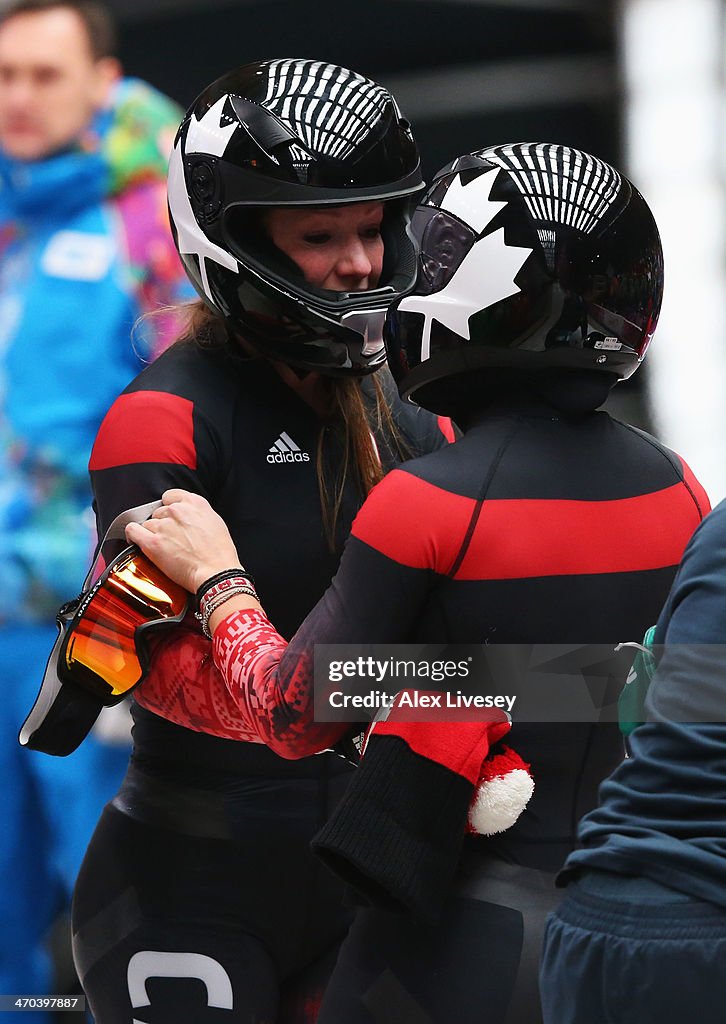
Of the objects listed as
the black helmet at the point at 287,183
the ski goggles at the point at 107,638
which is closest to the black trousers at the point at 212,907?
the ski goggles at the point at 107,638

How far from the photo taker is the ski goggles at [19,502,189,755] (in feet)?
6.55

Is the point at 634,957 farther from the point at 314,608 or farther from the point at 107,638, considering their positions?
the point at 107,638

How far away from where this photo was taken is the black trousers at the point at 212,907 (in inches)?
86.6

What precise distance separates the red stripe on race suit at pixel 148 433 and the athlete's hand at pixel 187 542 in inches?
4.5

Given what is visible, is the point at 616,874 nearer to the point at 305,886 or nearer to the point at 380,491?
the point at 380,491

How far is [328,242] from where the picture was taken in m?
2.18

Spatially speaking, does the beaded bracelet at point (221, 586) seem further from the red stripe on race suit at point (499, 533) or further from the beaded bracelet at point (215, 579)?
the red stripe on race suit at point (499, 533)

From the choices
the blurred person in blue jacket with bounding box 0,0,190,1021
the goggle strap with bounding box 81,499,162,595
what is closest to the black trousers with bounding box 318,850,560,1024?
the goggle strap with bounding box 81,499,162,595

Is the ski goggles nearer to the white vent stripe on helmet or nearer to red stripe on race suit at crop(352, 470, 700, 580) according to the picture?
red stripe on race suit at crop(352, 470, 700, 580)

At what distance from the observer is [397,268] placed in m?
2.24

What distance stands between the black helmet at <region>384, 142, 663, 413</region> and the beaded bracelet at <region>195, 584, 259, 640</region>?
0.34m

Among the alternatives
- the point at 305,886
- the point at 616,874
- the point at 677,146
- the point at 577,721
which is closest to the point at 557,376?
the point at 577,721

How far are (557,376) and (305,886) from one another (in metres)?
0.89

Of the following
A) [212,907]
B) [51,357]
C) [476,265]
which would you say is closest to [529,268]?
[476,265]
